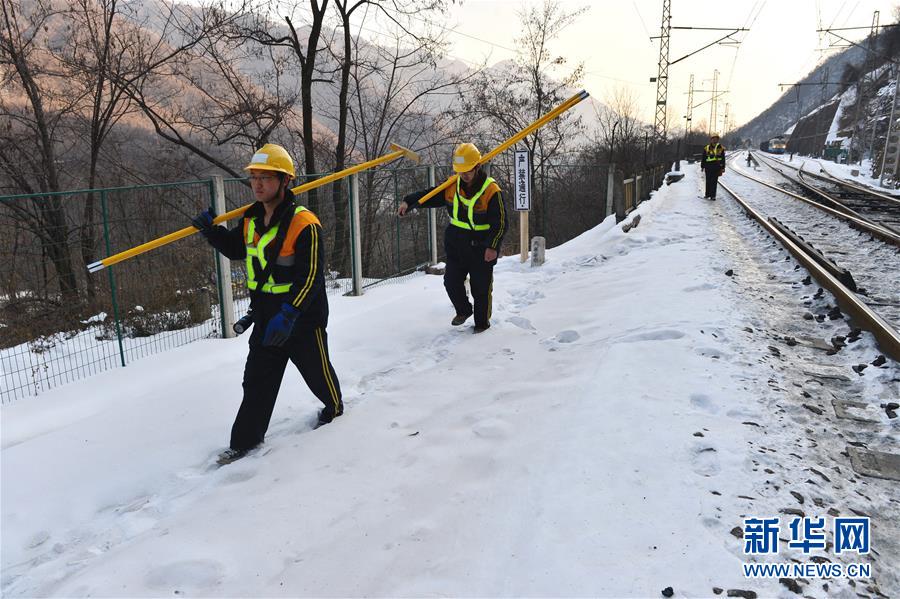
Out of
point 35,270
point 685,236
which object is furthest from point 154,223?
point 685,236

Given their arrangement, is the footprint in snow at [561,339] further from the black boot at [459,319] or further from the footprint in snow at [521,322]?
the black boot at [459,319]

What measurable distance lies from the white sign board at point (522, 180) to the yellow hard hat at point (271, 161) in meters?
6.66

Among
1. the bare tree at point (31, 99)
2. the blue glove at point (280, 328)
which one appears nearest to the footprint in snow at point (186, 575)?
the blue glove at point (280, 328)

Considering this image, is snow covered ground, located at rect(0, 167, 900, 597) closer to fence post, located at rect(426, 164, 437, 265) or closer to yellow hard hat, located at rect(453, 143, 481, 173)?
yellow hard hat, located at rect(453, 143, 481, 173)

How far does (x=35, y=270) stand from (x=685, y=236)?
1166 cm

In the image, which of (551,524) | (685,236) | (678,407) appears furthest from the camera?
(685,236)

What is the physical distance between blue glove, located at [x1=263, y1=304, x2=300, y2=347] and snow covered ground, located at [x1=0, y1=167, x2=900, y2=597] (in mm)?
775

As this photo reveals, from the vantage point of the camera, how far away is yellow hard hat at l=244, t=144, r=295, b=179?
362cm

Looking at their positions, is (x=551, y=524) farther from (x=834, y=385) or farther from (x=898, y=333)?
(x=898, y=333)

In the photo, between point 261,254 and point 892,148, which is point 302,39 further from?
point 892,148

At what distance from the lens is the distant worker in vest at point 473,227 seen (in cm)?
604

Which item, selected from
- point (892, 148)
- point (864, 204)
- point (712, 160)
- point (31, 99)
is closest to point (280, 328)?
point (31, 99)

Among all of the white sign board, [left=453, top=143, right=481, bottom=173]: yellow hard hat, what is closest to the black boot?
[left=453, top=143, right=481, bottom=173]: yellow hard hat

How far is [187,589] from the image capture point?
8.12 feet
